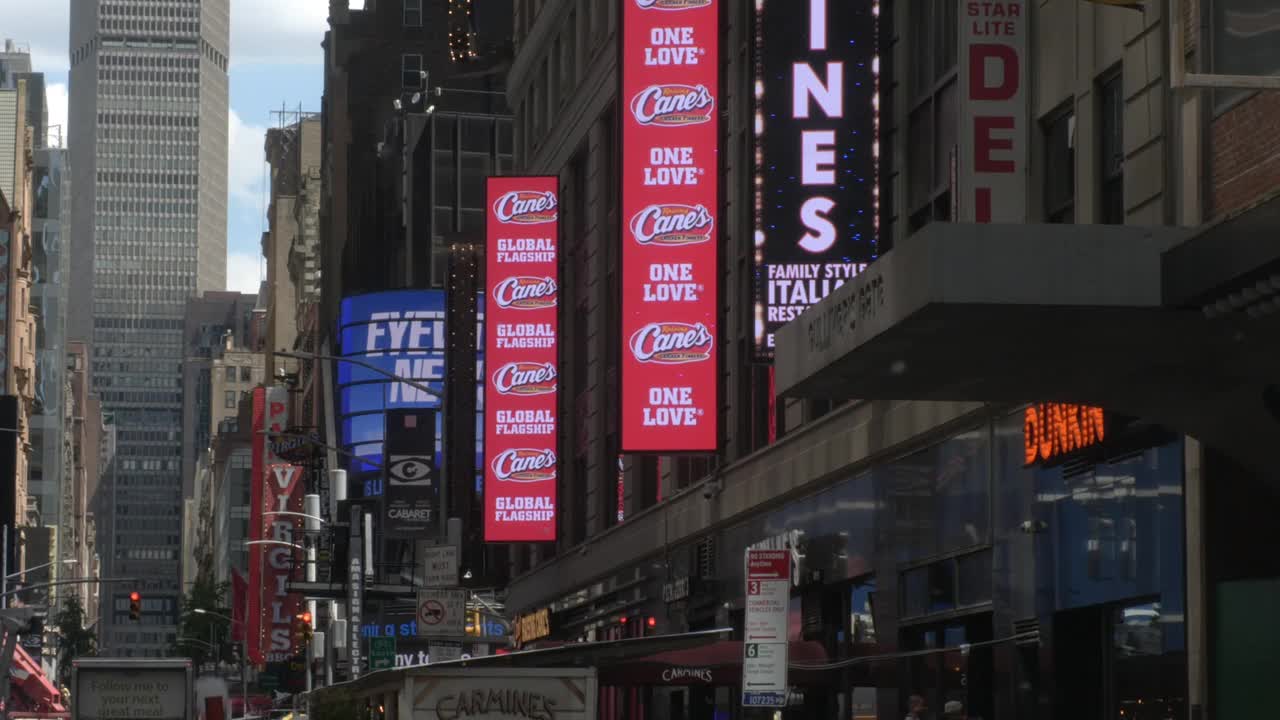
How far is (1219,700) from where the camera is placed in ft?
58.3

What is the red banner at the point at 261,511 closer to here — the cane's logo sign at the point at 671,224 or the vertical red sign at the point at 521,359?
the vertical red sign at the point at 521,359

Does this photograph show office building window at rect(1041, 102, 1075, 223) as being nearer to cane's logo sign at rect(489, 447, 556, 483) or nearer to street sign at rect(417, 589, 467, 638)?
street sign at rect(417, 589, 467, 638)

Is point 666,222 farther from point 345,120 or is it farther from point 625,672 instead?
point 345,120

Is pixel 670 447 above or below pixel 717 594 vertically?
above

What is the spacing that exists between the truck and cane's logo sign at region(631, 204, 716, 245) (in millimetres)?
17305

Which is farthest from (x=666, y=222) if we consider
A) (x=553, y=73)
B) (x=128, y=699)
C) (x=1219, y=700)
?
(x=553, y=73)

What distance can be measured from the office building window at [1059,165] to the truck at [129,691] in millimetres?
26833

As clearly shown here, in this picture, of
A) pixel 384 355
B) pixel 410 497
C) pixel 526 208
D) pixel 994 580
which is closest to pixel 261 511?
pixel 384 355

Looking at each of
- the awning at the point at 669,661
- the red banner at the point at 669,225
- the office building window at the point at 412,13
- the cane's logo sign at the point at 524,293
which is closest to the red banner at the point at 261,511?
the office building window at the point at 412,13

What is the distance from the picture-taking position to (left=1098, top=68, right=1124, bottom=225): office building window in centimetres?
2050

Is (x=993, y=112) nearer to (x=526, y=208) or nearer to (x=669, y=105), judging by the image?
(x=669, y=105)

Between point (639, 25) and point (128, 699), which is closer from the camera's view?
point (639, 25)

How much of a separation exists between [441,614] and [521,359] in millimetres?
10220

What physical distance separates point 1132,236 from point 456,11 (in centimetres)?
3843
